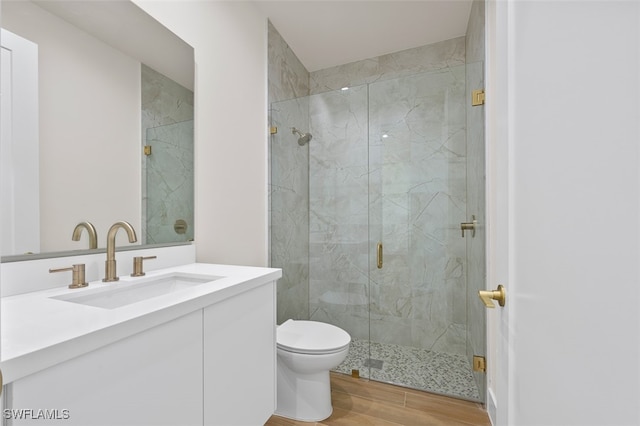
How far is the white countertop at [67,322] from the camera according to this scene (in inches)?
20.1

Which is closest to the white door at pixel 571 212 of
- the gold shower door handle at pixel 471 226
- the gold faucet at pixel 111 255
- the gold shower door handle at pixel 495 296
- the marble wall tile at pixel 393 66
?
the gold shower door handle at pixel 495 296

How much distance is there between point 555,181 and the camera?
429 mm

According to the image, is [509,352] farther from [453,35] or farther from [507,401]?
[453,35]

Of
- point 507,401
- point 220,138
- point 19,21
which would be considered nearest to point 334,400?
point 507,401

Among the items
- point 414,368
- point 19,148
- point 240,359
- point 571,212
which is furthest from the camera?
point 414,368

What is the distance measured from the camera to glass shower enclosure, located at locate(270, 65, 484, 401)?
6.84 feet

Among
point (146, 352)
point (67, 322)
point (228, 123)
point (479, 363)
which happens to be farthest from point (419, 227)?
point (67, 322)

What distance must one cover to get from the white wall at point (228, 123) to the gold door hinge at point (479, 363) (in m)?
1.48

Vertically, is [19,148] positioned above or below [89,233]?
above

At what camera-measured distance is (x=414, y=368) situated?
2094 mm

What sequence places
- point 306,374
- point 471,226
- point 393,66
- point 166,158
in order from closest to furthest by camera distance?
point 166,158
point 306,374
point 471,226
point 393,66

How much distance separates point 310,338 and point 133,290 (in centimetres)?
101

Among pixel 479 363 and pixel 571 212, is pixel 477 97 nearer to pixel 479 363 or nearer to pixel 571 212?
pixel 479 363

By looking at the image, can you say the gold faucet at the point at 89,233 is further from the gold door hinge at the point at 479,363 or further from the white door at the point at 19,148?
the gold door hinge at the point at 479,363
